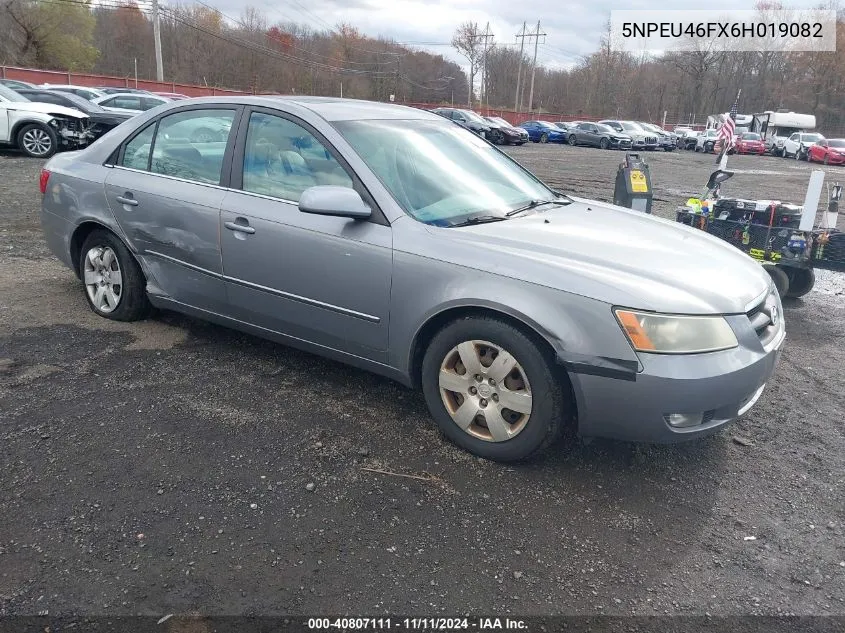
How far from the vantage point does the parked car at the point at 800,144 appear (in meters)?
34.0

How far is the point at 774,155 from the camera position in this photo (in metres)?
38.0

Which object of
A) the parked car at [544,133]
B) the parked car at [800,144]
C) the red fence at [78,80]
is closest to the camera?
the red fence at [78,80]

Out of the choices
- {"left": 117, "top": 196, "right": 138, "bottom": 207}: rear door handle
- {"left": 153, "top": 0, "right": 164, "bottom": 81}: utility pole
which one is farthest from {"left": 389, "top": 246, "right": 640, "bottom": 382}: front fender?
{"left": 153, "top": 0, "right": 164, "bottom": 81}: utility pole

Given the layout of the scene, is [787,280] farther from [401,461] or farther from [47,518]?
[47,518]

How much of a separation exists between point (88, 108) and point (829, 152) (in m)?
31.5

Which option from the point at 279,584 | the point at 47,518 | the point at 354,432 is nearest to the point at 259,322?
the point at 354,432

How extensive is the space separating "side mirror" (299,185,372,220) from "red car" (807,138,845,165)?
114 feet

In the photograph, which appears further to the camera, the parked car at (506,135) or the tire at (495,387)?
the parked car at (506,135)

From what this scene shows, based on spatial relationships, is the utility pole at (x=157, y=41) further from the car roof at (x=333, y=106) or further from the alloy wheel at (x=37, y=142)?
the car roof at (x=333, y=106)

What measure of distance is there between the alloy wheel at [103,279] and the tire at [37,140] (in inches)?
448

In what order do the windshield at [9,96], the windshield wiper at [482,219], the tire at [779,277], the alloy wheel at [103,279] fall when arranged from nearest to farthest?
the windshield wiper at [482,219] → the alloy wheel at [103,279] → the tire at [779,277] → the windshield at [9,96]

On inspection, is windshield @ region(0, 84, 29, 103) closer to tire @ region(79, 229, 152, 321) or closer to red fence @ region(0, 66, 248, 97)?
tire @ region(79, 229, 152, 321)

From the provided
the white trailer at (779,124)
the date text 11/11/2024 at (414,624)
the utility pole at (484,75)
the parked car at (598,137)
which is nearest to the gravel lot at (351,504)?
the date text 11/11/2024 at (414,624)

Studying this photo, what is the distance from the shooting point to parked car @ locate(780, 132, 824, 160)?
112 feet
